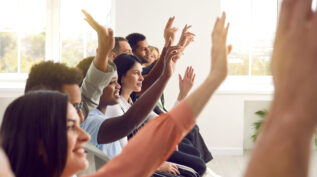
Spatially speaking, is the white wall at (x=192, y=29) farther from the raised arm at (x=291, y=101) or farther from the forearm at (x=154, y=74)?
the raised arm at (x=291, y=101)

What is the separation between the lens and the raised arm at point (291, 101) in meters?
0.30

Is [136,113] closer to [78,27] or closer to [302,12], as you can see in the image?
[302,12]

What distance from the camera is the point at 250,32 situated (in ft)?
23.7

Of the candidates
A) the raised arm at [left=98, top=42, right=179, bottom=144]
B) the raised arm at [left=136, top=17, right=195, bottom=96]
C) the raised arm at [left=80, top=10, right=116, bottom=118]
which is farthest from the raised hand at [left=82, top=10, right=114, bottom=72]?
the raised arm at [left=136, top=17, right=195, bottom=96]

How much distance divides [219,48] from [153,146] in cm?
23

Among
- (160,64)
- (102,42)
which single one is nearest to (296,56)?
(102,42)

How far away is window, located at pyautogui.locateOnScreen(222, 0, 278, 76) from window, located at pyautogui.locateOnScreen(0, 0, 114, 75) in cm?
169

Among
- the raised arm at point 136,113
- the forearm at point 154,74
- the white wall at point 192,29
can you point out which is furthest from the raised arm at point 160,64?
the white wall at point 192,29

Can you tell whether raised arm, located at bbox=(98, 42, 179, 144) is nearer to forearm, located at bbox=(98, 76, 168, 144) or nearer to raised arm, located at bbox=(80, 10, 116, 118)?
forearm, located at bbox=(98, 76, 168, 144)

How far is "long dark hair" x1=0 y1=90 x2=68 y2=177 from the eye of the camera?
94 cm

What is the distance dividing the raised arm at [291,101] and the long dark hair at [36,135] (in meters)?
0.68

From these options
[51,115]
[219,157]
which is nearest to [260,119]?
[219,157]

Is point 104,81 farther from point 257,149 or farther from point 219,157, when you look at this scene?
point 219,157

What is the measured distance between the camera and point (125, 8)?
6.66 metres
